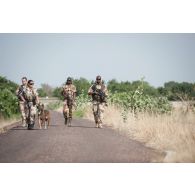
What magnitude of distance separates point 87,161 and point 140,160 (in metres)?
1.22

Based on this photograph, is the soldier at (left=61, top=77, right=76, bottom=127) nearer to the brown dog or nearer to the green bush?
the brown dog

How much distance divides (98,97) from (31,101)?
9.26ft

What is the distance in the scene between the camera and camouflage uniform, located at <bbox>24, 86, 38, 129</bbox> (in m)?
19.5

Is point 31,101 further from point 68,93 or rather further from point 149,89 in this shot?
point 149,89

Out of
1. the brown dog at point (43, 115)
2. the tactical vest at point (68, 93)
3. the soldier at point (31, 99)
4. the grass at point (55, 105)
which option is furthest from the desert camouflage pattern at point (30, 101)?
the grass at point (55, 105)

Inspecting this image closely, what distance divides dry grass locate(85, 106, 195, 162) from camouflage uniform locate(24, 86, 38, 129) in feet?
11.8

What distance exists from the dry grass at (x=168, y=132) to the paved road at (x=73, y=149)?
49cm

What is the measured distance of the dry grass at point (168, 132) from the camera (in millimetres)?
11094

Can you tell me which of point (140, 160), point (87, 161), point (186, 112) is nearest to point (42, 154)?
point (87, 161)

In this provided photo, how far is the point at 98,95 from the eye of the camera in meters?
20.5

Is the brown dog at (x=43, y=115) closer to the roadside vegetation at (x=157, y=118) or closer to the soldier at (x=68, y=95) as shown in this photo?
the soldier at (x=68, y=95)

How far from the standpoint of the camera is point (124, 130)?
19.7 meters

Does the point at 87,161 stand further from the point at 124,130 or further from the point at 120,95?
the point at 120,95

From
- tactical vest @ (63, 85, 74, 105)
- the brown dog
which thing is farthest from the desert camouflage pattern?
tactical vest @ (63, 85, 74, 105)
